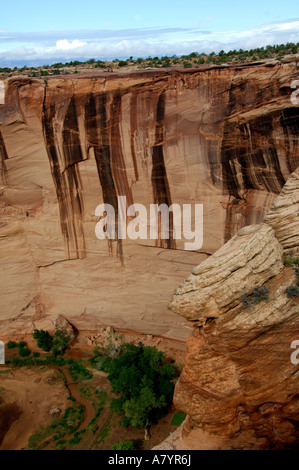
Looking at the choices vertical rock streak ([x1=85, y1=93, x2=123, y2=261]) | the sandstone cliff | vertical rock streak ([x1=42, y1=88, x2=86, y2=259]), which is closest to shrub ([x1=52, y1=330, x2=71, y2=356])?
Result: vertical rock streak ([x1=42, y1=88, x2=86, y2=259])

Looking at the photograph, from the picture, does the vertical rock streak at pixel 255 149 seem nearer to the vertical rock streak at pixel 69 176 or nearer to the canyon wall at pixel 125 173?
the canyon wall at pixel 125 173

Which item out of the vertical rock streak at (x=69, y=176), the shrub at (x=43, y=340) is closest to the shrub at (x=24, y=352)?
the shrub at (x=43, y=340)

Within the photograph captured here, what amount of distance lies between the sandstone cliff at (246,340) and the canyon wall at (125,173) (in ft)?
11.2

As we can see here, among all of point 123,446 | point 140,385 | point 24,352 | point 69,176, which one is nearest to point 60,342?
point 24,352

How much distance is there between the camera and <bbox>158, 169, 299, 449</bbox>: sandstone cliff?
10.5 meters

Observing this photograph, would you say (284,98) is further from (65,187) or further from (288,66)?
(65,187)

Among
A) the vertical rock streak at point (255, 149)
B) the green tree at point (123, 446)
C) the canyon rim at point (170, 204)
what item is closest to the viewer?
the canyon rim at point (170, 204)

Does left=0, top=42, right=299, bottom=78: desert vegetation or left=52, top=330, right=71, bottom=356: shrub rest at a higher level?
left=0, top=42, right=299, bottom=78: desert vegetation

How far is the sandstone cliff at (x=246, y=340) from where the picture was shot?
10469 mm

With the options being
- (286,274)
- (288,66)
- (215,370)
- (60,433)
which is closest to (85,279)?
(60,433)

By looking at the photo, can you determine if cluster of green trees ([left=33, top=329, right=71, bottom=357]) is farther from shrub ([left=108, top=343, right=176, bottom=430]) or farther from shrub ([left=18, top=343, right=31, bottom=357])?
shrub ([left=108, top=343, right=176, bottom=430])

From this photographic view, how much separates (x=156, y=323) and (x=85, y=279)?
13.3 ft

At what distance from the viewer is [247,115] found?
Result: 13.8 meters

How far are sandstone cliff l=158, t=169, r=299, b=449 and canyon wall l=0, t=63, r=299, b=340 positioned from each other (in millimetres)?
3428
